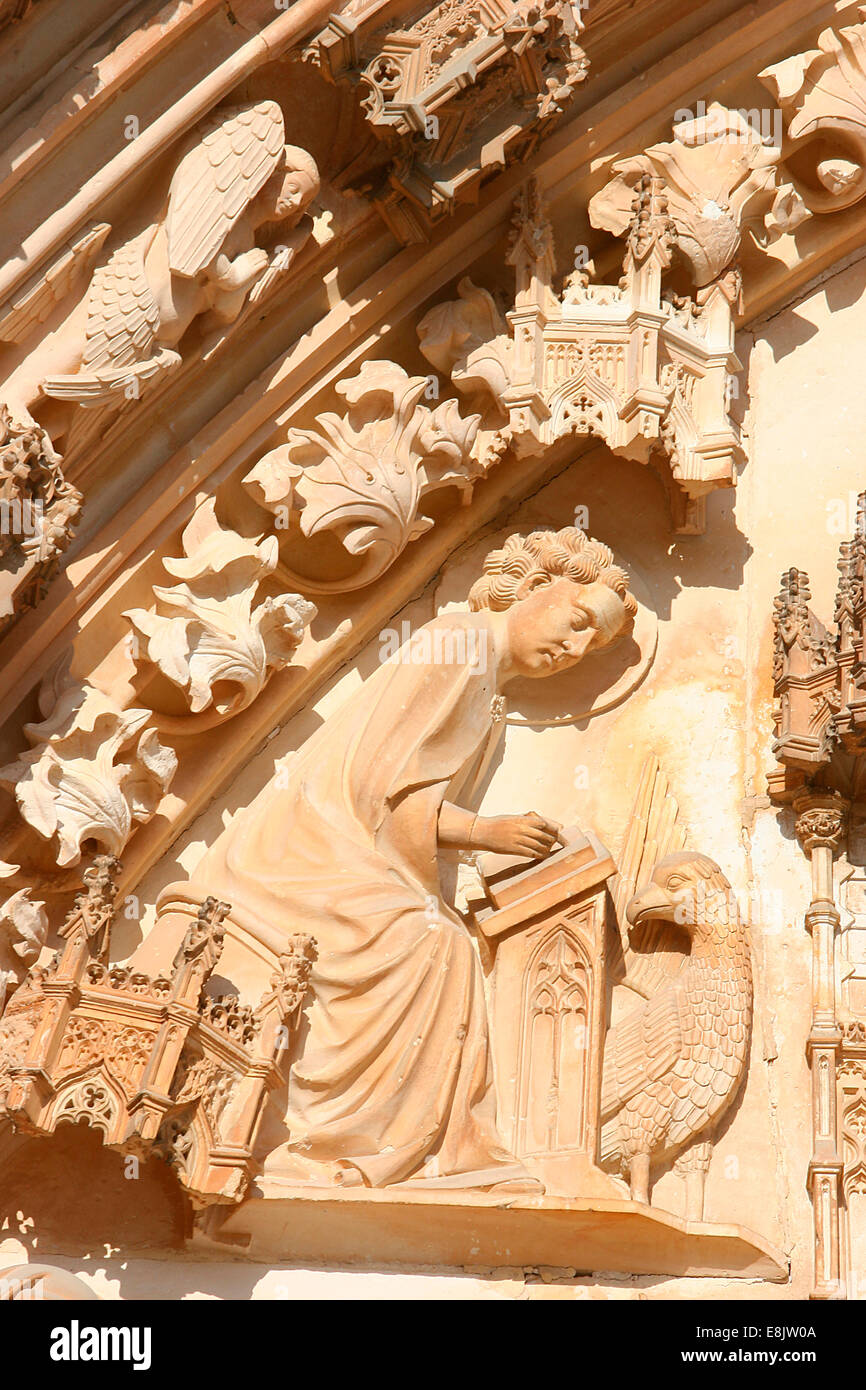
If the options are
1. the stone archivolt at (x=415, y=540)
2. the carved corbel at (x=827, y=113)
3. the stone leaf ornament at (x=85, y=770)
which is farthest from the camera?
the carved corbel at (x=827, y=113)

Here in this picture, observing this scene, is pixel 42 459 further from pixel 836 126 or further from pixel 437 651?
pixel 836 126

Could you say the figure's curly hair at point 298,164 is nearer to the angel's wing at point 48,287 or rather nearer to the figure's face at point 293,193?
the figure's face at point 293,193

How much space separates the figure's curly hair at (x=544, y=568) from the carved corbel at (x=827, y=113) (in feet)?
5.40

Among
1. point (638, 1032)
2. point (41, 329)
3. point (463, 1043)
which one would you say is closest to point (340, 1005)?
point (463, 1043)

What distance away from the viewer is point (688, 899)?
621cm

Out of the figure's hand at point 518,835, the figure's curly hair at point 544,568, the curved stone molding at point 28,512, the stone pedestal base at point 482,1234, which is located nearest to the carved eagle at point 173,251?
the curved stone molding at point 28,512

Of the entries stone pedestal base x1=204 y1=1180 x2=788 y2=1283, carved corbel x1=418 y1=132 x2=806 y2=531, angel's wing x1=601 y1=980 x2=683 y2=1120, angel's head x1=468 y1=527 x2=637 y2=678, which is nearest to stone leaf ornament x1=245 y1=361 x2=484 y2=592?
carved corbel x1=418 y1=132 x2=806 y2=531

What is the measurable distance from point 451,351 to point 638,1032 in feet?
7.20

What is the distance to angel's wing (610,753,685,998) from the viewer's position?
6.24 meters

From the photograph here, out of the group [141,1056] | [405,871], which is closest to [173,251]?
[405,871]

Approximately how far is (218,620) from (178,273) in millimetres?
973

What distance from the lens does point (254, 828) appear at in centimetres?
628

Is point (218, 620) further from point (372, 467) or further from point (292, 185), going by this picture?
point (292, 185)

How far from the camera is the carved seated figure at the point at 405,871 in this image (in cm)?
579
